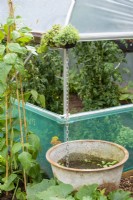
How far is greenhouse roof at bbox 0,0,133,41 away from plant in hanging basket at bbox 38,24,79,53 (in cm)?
15

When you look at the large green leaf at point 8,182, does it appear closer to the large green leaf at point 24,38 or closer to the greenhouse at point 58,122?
the greenhouse at point 58,122

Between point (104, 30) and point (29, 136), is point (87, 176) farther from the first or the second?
point (104, 30)

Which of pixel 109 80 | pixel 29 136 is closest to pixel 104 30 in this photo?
pixel 29 136

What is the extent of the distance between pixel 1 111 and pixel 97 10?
4.80 ft

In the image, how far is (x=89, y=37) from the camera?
13.7 ft

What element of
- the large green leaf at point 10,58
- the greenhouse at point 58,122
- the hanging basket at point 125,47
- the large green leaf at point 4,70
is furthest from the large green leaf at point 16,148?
the hanging basket at point 125,47

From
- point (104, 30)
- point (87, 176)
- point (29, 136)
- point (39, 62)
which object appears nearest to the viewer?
point (87, 176)

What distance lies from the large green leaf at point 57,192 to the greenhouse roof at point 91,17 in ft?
4.72

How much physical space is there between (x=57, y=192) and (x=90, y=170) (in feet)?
1.10

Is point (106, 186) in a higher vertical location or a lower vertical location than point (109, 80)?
lower

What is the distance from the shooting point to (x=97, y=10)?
4.50 meters

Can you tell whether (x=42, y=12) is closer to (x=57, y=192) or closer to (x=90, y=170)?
(x=90, y=170)

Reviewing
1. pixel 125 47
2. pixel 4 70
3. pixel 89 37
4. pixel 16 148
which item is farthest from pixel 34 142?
pixel 125 47

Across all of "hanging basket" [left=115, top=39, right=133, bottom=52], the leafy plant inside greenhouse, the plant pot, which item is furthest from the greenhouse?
A: "hanging basket" [left=115, top=39, right=133, bottom=52]
